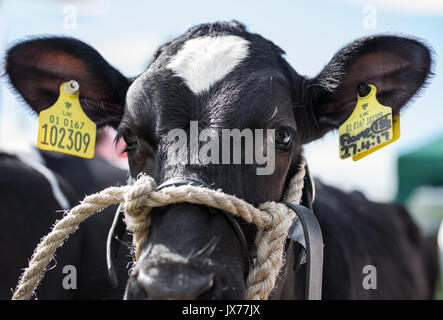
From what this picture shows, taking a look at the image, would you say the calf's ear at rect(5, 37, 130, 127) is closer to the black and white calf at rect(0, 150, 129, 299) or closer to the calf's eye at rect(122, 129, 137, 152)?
the calf's eye at rect(122, 129, 137, 152)

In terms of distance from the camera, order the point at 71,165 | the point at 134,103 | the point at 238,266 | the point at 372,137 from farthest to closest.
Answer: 1. the point at 71,165
2. the point at 372,137
3. the point at 134,103
4. the point at 238,266

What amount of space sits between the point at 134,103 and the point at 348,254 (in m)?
2.35

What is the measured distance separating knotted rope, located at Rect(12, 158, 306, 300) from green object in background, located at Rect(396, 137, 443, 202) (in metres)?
9.22

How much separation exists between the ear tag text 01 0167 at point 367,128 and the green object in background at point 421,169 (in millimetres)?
8420

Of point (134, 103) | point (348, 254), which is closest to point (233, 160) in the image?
point (134, 103)
